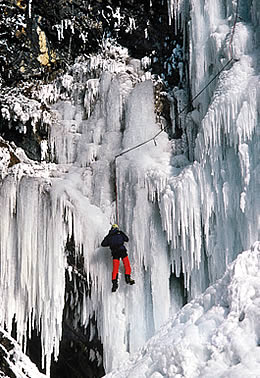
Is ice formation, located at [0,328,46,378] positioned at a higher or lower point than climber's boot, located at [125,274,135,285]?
lower

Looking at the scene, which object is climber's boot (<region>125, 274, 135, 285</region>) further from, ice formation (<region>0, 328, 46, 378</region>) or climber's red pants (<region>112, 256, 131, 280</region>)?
ice formation (<region>0, 328, 46, 378</region>)

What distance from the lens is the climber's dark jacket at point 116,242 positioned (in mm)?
8266

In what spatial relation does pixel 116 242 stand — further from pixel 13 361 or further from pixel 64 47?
pixel 64 47

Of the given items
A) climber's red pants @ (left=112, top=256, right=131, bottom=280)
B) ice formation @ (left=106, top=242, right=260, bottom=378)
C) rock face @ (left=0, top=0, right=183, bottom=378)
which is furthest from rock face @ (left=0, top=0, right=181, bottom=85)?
ice formation @ (left=106, top=242, right=260, bottom=378)

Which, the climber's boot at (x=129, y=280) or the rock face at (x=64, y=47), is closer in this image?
the climber's boot at (x=129, y=280)

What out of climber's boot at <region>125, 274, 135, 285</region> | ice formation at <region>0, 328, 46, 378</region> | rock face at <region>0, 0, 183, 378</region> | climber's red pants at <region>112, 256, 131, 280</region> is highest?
rock face at <region>0, 0, 183, 378</region>

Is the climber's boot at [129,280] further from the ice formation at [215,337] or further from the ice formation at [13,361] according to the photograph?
the ice formation at [215,337]

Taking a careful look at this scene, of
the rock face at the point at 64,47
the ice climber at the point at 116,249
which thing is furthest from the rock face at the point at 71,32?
the ice climber at the point at 116,249

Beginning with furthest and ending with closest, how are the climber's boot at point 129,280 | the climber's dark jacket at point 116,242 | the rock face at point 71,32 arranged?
the rock face at point 71,32 → the climber's boot at point 129,280 → the climber's dark jacket at point 116,242

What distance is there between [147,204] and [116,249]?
3.57 ft

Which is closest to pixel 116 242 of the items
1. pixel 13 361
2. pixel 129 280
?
pixel 129 280

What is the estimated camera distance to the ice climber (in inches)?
326

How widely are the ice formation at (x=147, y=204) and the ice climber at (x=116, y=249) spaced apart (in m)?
0.34

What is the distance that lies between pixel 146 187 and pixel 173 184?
565 mm
